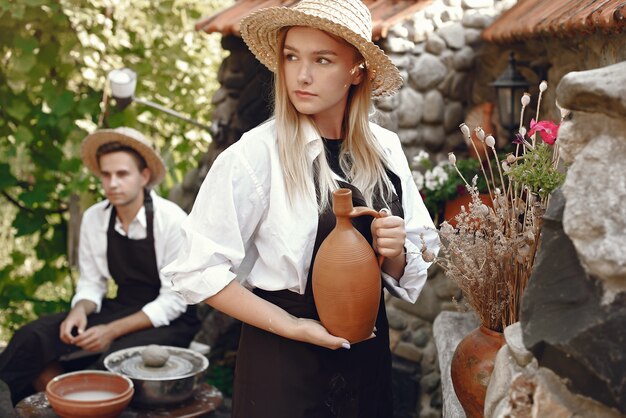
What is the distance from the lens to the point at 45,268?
5.87 meters

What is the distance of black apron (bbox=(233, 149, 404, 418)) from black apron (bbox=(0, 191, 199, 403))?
1864mm

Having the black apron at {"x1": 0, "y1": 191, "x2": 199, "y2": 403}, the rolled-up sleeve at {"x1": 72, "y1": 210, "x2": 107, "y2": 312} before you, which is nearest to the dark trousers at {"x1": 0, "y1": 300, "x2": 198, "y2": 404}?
the black apron at {"x1": 0, "y1": 191, "x2": 199, "y2": 403}

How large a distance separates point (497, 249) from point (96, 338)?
8.11 feet

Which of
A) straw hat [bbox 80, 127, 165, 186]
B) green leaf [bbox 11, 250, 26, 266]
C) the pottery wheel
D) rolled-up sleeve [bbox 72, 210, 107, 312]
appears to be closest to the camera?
the pottery wheel

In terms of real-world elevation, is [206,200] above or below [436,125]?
below

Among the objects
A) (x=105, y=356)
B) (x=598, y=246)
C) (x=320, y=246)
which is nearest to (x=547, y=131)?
(x=320, y=246)

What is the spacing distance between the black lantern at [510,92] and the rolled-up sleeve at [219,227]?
85.3 inches

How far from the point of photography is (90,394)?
344 cm

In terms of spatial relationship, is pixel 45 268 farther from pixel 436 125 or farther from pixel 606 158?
pixel 606 158

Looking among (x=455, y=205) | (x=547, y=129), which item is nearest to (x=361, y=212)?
(x=547, y=129)

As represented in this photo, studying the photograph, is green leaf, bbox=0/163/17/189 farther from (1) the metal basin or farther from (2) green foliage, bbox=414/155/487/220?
(2) green foliage, bbox=414/155/487/220

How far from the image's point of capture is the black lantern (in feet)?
13.3

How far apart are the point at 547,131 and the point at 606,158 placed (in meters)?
0.77

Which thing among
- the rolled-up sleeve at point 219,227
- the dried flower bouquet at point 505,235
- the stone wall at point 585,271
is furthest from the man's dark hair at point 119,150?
the stone wall at point 585,271
